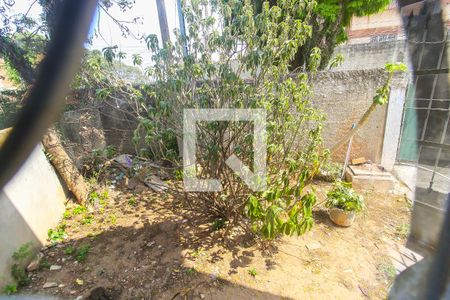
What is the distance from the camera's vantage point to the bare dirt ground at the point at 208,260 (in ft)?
6.97

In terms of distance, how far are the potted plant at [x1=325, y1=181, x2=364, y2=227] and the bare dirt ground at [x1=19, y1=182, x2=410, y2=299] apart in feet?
0.43

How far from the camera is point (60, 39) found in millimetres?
406


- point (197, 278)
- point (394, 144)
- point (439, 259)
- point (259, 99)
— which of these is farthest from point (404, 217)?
point (439, 259)

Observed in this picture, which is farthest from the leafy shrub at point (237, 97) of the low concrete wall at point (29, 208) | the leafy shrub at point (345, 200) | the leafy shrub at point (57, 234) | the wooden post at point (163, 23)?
the leafy shrub at point (57, 234)

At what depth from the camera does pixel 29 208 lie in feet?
8.57

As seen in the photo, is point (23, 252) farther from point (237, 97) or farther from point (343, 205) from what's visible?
point (343, 205)

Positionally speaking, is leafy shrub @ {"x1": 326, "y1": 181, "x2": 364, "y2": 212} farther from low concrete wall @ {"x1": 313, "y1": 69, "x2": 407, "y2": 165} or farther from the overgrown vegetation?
the overgrown vegetation

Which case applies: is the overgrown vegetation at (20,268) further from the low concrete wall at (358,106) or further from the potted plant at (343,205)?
the low concrete wall at (358,106)

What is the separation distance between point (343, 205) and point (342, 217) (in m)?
0.17

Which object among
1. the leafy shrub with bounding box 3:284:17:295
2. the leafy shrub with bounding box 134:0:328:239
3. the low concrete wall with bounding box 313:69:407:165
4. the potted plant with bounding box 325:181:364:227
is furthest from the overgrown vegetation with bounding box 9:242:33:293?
the low concrete wall with bounding box 313:69:407:165

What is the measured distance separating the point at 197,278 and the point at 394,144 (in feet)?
14.4

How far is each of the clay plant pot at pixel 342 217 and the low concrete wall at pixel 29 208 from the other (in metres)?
3.60

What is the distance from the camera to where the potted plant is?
2.96 metres

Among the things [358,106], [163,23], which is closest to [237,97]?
[163,23]
